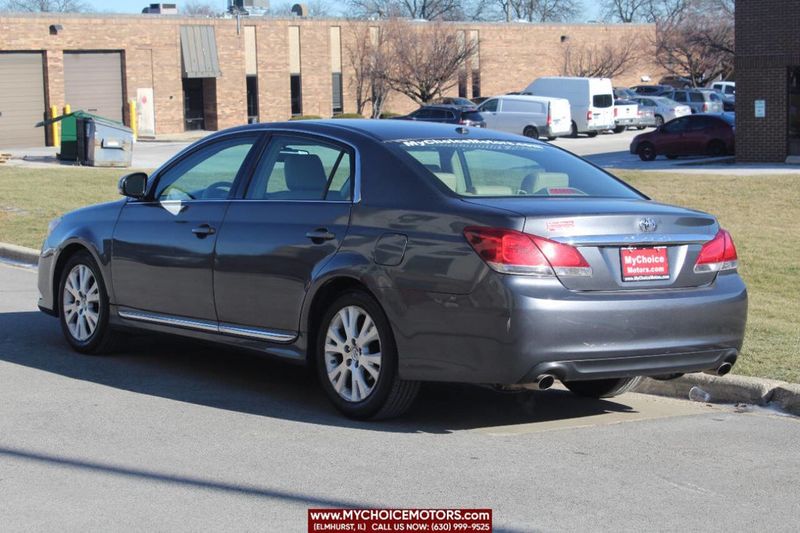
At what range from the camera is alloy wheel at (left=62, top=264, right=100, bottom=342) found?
885 centimetres

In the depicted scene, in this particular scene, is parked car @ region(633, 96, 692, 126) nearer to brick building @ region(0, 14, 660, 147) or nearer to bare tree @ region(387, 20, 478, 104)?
bare tree @ region(387, 20, 478, 104)

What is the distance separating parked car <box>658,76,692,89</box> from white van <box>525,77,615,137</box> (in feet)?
72.5

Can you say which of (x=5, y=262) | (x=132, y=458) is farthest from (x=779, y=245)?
Result: (x=132, y=458)

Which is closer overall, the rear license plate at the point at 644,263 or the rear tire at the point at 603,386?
the rear license plate at the point at 644,263

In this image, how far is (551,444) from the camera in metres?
6.54

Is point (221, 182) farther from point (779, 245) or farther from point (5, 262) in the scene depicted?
point (779, 245)

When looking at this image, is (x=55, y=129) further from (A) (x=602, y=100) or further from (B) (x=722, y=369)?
(B) (x=722, y=369)

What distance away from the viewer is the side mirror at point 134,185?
852 cm

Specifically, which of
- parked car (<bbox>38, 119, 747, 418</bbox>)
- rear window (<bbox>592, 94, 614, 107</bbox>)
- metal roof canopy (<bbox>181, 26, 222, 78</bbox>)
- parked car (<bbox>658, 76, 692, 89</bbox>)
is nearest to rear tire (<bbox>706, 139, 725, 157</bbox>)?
rear window (<bbox>592, 94, 614, 107</bbox>)

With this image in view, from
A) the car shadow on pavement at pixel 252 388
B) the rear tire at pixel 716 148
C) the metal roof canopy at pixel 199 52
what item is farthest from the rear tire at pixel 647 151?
the car shadow on pavement at pixel 252 388

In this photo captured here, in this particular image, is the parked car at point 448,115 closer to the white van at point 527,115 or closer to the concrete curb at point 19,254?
the white van at point 527,115

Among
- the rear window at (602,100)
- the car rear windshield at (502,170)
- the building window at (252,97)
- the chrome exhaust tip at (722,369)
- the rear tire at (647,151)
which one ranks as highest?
the building window at (252,97)

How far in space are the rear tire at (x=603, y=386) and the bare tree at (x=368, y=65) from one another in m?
56.9

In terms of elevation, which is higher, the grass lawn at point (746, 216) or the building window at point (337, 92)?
the building window at point (337, 92)
